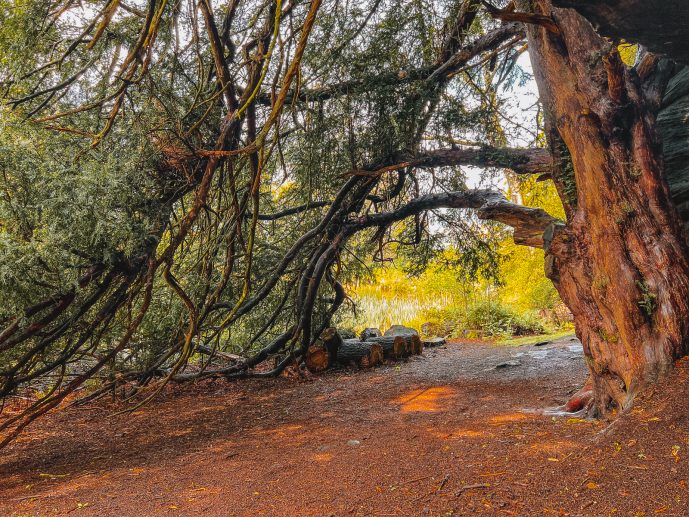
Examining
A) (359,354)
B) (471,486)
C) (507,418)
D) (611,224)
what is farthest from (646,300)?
(359,354)

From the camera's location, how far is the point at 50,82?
398 cm

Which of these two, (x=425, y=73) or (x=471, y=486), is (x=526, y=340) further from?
(x=471, y=486)

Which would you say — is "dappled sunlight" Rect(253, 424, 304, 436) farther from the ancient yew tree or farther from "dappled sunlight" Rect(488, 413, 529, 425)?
"dappled sunlight" Rect(488, 413, 529, 425)

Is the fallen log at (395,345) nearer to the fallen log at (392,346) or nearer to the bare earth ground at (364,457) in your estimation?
the fallen log at (392,346)

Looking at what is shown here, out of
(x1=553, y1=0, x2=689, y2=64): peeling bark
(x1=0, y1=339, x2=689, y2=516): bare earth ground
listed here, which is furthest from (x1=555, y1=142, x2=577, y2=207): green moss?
(x1=553, y1=0, x2=689, y2=64): peeling bark

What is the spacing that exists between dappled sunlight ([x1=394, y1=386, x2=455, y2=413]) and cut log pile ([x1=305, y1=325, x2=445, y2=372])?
248cm

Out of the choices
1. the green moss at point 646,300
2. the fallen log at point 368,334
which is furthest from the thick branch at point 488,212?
the fallen log at point 368,334

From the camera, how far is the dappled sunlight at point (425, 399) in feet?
16.9

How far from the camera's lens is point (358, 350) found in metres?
8.94

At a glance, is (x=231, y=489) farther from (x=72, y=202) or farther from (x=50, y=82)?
(x=50, y=82)

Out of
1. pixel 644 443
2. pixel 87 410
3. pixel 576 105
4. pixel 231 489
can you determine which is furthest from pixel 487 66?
pixel 87 410

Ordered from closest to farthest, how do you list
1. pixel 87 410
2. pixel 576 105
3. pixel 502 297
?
pixel 576 105 → pixel 87 410 → pixel 502 297

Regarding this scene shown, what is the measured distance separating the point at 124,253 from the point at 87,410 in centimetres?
388

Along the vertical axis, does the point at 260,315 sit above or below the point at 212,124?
below
